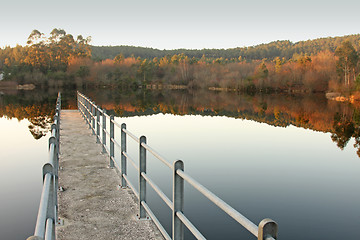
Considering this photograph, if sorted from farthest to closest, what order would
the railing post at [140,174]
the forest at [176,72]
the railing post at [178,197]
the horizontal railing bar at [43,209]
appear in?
the forest at [176,72] → the railing post at [140,174] → the railing post at [178,197] → the horizontal railing bar at [43,209]

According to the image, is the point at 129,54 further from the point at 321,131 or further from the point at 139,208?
the point at 139,208

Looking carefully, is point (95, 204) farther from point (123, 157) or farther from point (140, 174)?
point (140, 174)

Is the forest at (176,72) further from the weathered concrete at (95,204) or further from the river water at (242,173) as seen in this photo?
the weathered concrete at (95,204)

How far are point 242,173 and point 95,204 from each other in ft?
29.3

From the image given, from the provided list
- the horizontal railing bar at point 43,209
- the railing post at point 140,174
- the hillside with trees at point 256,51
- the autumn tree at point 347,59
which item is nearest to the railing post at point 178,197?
the horizontal railing bar at point 43,209

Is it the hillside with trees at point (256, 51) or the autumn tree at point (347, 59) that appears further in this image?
the hillside with trees at point (256, 51)

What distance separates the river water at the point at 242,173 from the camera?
9147 mm

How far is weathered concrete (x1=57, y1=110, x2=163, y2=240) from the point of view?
5.02m

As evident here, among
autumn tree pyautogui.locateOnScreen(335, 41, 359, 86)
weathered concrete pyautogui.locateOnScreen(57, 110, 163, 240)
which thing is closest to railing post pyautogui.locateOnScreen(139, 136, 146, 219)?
weathered concrete pyautogui.locateOnScreen(57, 110, 163, 240)

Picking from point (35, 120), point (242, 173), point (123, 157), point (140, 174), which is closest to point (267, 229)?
point (140, 174)

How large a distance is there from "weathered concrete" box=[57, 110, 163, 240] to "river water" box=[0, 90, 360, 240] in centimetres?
134

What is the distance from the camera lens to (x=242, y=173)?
14.0 meters

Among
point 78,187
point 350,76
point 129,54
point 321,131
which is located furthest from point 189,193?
point 129,54

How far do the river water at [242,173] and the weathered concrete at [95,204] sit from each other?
4.40 feet
